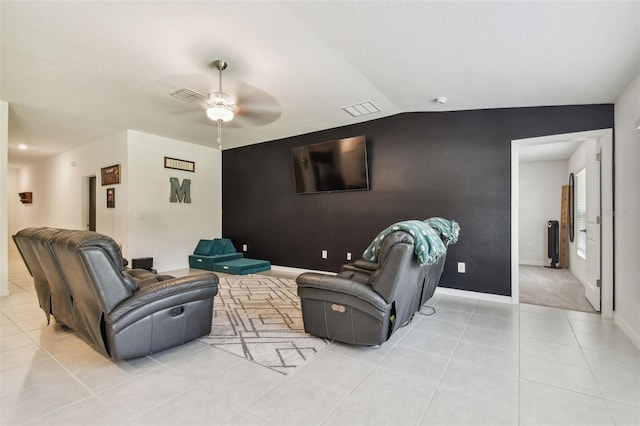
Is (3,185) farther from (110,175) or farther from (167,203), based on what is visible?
(167,203)

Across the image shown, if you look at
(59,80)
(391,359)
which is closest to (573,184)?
(391,359)

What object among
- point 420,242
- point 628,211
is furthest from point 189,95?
point 628,211

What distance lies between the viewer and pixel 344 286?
238 centimetres

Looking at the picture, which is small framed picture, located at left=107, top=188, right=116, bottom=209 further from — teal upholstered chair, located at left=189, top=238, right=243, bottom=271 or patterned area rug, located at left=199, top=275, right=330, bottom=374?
patterned area rug, located at left=199, top=275, right=330, bottom=374

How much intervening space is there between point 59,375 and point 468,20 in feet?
12.4

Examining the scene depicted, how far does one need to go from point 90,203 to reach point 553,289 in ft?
29.2

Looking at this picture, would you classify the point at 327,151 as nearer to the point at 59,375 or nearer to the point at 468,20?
the point at 468,20

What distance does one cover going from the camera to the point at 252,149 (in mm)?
6402

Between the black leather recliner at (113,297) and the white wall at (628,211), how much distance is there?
3.75 metres

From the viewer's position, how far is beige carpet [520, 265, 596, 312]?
3732 mm

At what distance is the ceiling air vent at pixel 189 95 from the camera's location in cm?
357

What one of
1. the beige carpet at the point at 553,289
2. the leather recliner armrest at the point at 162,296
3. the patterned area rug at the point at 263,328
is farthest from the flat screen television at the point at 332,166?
the leather recliner armrest at the point at 162,296

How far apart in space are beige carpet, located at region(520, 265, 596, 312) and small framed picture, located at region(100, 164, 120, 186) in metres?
6.83

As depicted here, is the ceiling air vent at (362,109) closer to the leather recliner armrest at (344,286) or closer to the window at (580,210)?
the leather recliner armrest at (344,286)
